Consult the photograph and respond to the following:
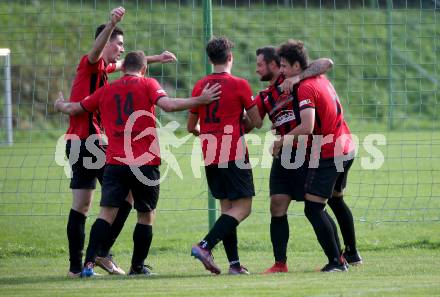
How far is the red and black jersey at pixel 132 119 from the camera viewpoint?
8.23m

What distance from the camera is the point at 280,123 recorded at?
27.8 ft

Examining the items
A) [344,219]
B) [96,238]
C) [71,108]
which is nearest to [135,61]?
[71,108]

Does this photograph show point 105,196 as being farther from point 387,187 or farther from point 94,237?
point 387,187

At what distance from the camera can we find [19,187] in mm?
16109

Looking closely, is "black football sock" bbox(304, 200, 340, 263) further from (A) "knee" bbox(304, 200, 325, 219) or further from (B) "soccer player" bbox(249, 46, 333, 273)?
(B) "soccer player" bbox(249, 46, 333, 273)

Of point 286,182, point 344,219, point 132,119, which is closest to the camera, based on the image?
point 132,119

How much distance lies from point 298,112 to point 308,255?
7.78 feet

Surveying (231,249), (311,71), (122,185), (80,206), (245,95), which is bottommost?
(231,249)

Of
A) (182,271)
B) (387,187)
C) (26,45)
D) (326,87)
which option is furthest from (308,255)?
(26,45)

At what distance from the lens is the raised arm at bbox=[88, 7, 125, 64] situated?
27.2 feet

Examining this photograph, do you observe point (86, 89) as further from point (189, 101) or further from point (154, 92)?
point (189, 101)

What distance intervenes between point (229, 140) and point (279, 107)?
0.56 meters

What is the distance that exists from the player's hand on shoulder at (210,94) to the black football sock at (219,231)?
106 centimetres

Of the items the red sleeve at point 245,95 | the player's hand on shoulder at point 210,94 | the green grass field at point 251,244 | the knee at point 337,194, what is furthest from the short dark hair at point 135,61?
the knee at point 337,194
